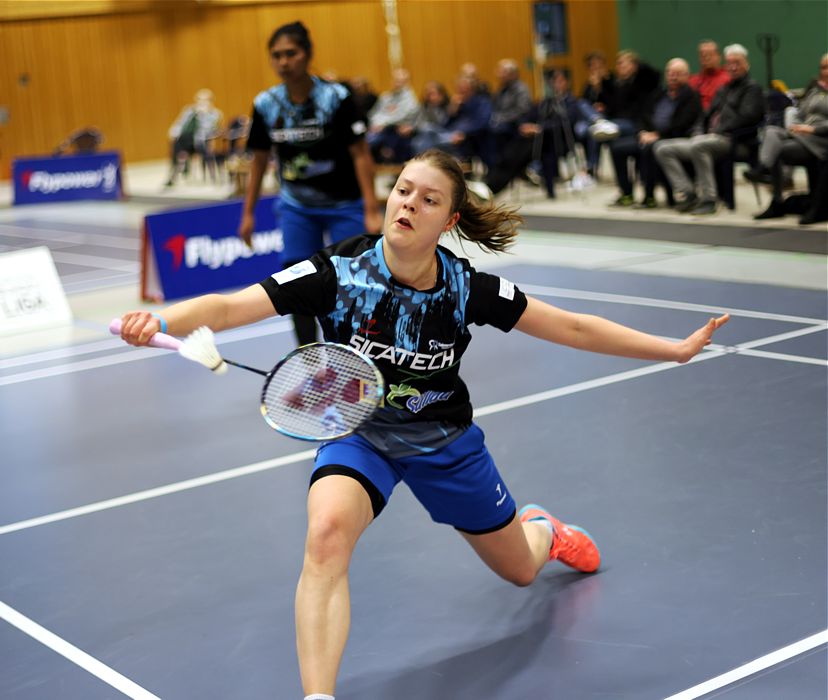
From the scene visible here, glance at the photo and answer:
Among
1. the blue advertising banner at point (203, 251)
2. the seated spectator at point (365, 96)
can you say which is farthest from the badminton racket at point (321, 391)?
the seated spectator at point (365, 96)

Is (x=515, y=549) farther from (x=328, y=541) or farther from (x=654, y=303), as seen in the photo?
(x=654, y=303)

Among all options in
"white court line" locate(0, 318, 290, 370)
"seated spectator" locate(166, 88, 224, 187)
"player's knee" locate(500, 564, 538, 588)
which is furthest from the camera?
"seated spectator" locate(166, 88, 224, 187)

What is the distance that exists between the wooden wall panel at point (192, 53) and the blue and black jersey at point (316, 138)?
2076 centimetres

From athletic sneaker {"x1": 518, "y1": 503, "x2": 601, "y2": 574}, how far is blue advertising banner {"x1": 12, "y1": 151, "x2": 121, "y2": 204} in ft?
58.6

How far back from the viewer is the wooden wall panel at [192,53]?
2520cm

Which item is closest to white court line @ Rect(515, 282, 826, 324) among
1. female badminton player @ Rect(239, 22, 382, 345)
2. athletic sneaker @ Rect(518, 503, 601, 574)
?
female badminton player @ Rect(239, 22, 382, 345)

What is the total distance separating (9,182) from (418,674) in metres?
24.2

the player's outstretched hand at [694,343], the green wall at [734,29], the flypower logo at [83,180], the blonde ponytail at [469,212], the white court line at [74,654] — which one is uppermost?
the green wall at [734,29]

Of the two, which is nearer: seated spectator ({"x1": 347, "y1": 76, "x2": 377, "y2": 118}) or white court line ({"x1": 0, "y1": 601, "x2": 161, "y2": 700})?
white court line ({"x1": 0, "y1": 601, "x2": 161, "y2": 700})

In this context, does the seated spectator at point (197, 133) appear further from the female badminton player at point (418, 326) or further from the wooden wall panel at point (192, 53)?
the female badminton player at point (418, 326)

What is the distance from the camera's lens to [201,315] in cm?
290

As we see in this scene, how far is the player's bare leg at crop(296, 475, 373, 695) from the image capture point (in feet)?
8.53

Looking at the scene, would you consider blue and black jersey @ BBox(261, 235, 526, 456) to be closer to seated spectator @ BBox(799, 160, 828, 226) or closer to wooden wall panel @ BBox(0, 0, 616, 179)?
seated spectator @ BBox(799, 160, 828, 226)

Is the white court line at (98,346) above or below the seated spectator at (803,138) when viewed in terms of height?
below
